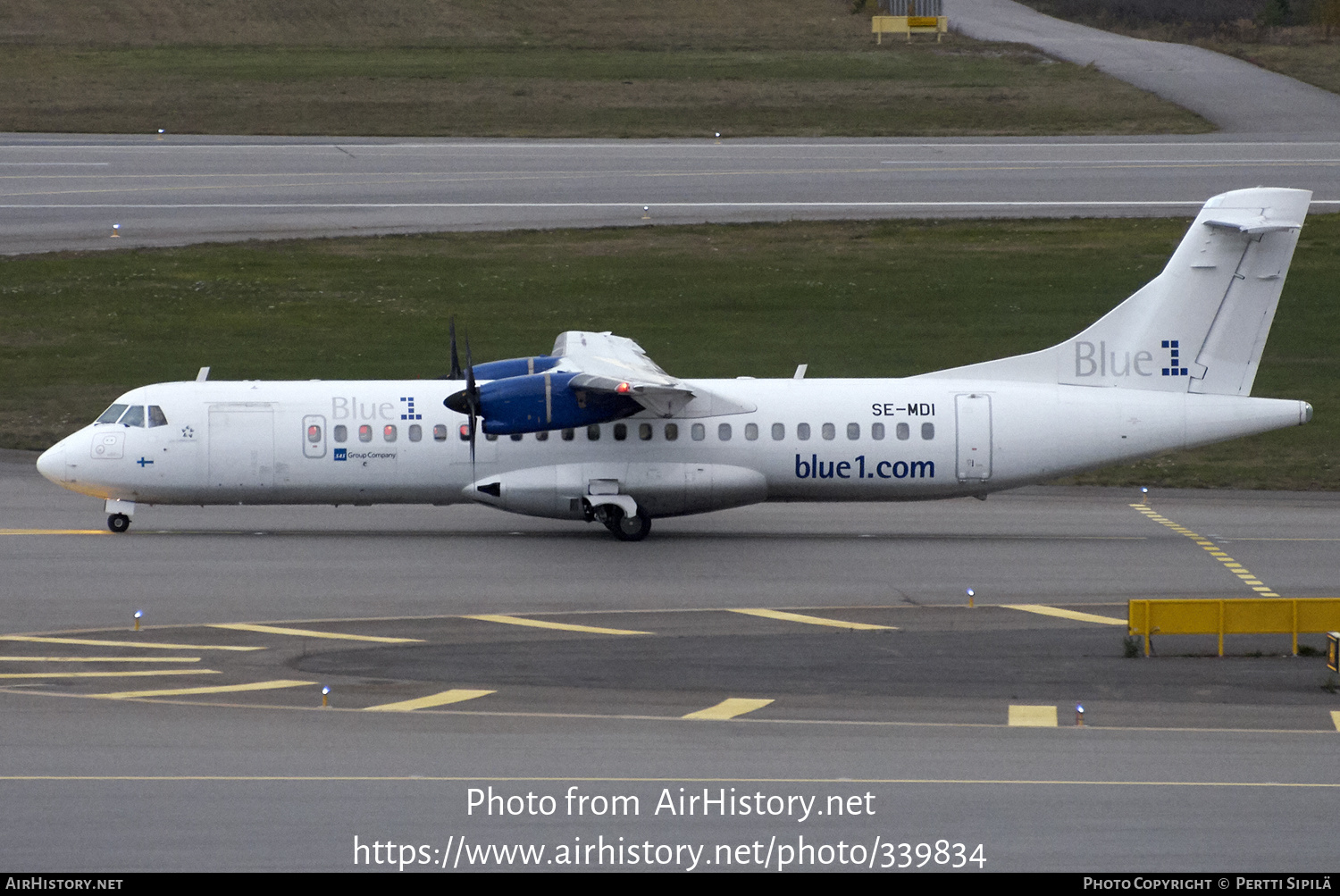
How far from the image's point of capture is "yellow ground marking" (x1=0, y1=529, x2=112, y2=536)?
90.7 feet

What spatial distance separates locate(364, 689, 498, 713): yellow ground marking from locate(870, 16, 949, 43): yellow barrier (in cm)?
6826

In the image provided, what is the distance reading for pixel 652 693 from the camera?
19.1 metres

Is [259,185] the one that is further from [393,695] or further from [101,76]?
[393,695]

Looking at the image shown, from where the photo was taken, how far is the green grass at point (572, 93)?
64125 millimetres

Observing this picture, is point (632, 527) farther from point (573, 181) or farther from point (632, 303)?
point (573, 181)

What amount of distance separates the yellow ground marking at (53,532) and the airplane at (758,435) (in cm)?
38

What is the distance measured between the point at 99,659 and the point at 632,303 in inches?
1065

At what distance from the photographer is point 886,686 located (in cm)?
1933

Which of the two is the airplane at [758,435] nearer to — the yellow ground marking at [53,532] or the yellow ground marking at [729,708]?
the yellow ground marking at [53,532]

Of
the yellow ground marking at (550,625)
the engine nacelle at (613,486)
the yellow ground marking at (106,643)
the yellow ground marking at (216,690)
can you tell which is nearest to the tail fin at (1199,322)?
the engine nacelle at (613,486)

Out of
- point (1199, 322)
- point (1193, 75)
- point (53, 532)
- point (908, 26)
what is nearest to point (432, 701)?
point (53, 532)
